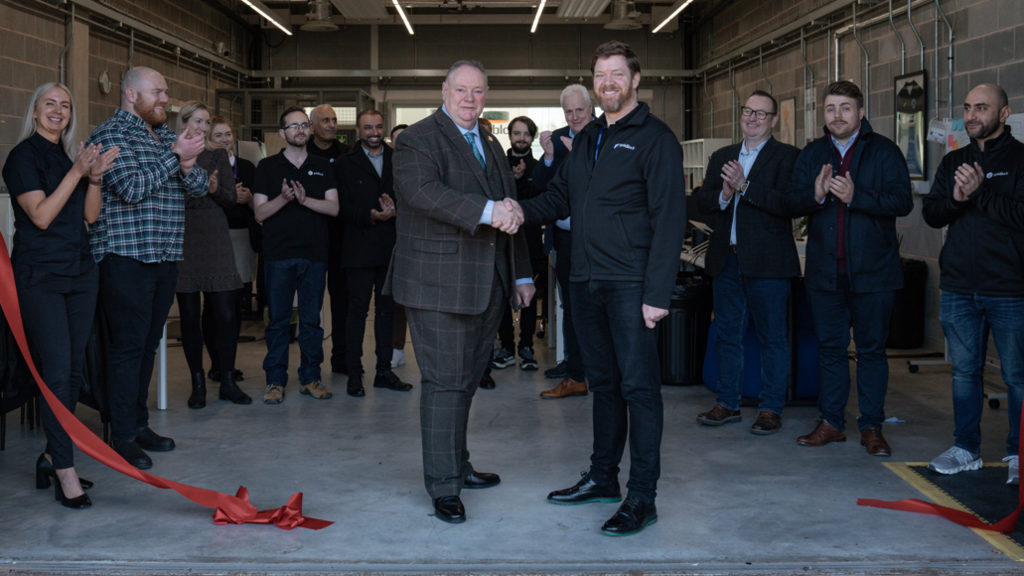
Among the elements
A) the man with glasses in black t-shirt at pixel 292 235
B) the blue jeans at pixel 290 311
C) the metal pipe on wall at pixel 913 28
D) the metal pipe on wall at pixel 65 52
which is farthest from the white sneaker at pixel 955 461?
the metal pipe on wall at pixel 65 52

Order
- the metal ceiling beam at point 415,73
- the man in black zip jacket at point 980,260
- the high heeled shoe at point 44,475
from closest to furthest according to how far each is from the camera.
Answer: the high heeled shoe at point 44,475
the man in black zip jacket at point 980,260
the metal ceiling beam at point 415,73

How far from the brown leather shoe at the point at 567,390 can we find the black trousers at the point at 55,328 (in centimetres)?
258

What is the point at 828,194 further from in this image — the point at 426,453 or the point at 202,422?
the point at 202,422

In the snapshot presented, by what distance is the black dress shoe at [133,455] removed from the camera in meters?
3.55

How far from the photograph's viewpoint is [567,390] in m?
4.94

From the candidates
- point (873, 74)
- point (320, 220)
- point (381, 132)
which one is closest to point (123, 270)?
point (320, 220)

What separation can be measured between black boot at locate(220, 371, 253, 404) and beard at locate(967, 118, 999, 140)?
12.4 ft

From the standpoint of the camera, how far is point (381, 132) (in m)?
5.02

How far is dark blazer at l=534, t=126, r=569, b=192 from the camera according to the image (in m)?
4.73

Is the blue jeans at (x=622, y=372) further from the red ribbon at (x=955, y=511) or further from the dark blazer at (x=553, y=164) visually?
the dark blazer at (x=553, y=164)

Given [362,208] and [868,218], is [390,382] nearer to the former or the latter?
[362,208]

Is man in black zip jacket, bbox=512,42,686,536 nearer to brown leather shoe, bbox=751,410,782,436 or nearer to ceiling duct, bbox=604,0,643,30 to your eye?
brown leather shoe, bbox=751,410,782,436

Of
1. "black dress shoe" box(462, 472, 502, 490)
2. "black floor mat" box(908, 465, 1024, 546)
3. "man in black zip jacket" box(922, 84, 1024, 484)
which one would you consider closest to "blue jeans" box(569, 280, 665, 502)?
"black dress shoe" box(462, 472, 502, 490)

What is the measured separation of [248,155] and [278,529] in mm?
6459
